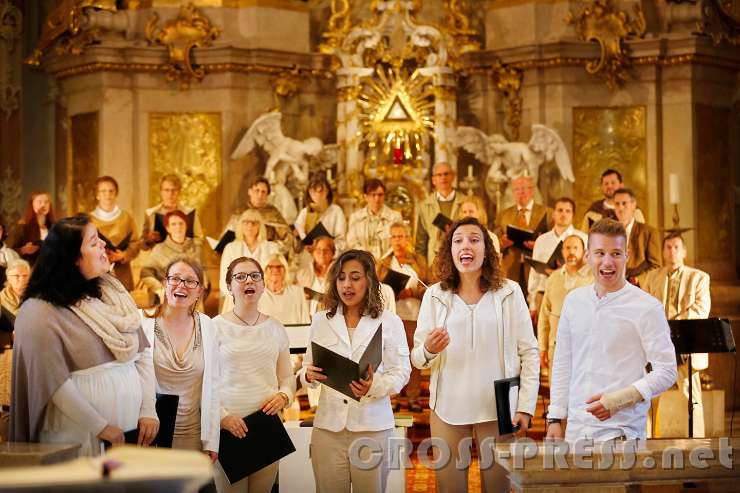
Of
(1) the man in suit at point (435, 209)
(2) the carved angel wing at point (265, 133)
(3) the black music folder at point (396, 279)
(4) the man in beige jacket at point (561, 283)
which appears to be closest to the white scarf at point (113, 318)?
(3) the black music folder at point (396, 279)

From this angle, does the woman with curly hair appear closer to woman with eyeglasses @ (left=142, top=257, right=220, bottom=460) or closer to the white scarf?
woman with eyeglasses @ (left=142, top=257, right=220, bottom=460)

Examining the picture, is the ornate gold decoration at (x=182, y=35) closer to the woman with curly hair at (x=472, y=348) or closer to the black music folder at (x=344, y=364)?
the woman with curly hair at (x=472, y=348)

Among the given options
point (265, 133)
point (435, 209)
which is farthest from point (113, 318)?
point (265, 133)

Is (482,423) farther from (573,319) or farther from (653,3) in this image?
(653,3)

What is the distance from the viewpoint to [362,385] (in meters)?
5.08

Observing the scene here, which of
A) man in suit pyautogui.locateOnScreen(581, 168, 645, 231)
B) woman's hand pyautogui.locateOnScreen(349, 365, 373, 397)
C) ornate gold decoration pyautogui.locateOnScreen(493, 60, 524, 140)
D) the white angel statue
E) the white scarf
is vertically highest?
ornate gold decoration pyautogui.locateOnScreen(493, 60, 524, 140)

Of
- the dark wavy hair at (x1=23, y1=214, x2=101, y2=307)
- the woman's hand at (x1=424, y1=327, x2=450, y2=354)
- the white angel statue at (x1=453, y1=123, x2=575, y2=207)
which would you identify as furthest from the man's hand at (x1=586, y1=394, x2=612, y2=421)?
the white angel statue at (x1=453, y1=123, x2=575, y2=207)

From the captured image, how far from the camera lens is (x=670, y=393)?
825 centimetres

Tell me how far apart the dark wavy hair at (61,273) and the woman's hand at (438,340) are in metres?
1.38

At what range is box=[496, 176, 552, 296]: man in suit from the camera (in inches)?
407

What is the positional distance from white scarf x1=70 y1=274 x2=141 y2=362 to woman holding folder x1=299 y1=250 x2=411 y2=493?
0.87 m

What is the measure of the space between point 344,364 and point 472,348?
575 mm

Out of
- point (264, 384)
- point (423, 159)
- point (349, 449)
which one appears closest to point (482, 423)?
point (349, 449)

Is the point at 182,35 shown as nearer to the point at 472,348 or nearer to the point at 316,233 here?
the point at 316,233
